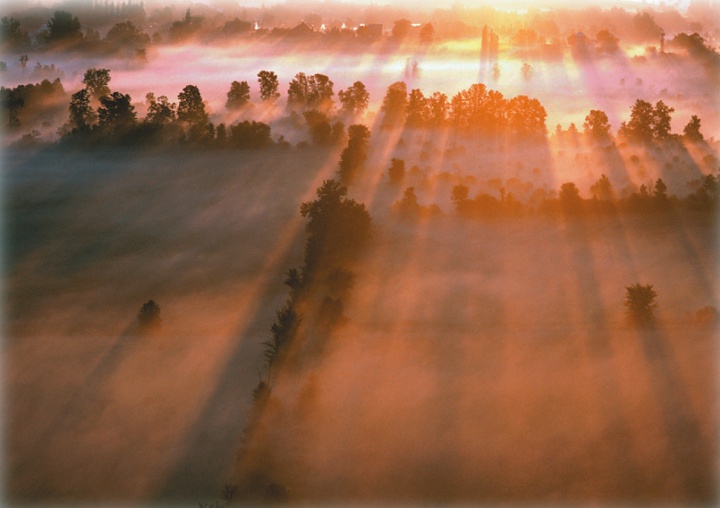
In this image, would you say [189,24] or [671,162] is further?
[189,24]

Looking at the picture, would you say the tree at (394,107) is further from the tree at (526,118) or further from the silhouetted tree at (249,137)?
the silhouetted tree at (249,137)

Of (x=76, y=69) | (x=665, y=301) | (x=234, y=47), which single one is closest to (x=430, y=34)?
(x=234, y=47)

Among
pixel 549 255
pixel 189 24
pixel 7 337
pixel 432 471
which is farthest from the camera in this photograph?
pixel 189 24

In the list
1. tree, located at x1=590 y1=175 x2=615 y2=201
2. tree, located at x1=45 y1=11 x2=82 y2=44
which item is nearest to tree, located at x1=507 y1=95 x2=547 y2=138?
tree, located at x1=590 y1=175 x2=615 y2=201

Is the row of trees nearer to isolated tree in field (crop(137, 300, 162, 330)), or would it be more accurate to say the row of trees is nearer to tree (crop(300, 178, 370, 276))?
tree (crop(300, 178, 370, 276))

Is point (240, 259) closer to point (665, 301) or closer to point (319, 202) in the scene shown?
point (319, 202)
